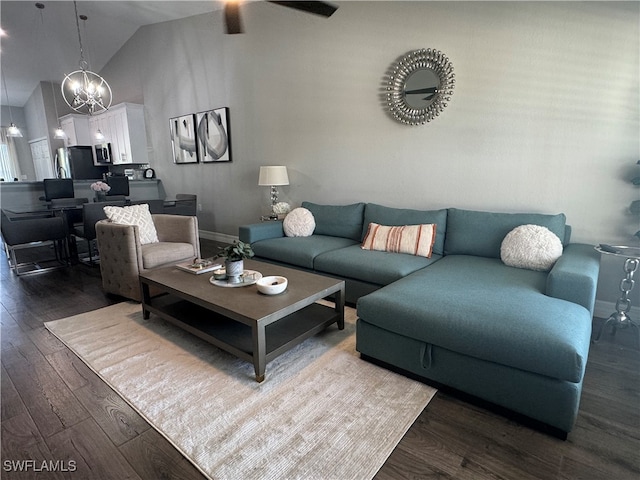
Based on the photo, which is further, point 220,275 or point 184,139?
point 184,139

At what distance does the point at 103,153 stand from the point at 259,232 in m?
5.62

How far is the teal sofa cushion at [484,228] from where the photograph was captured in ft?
8.21

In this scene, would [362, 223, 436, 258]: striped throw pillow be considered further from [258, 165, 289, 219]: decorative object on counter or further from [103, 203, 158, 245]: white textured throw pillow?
[103, 203, 158, 245]: white textured throw pillow

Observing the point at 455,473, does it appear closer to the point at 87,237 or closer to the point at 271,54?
the point at 87,237

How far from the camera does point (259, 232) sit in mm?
3537

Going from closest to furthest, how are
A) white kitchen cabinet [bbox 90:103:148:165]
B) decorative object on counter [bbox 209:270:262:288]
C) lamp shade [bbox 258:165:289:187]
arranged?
decorative object on counter [bbox 209:270:262:288], lamp shade [bbox 258:165:289:187], white kitchen cabinet [bbox 90:103:148:165]

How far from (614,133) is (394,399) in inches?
98.1

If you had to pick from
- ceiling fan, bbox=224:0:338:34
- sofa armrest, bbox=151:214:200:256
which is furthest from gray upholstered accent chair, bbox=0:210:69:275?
ceiling fan, bbox=224:0:338:34

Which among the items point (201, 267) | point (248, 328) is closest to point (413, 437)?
point (248, 328)

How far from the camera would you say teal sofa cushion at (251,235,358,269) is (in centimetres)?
307

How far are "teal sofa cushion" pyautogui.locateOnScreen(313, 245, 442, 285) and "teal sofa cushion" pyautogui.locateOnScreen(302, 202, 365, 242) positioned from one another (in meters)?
0.48

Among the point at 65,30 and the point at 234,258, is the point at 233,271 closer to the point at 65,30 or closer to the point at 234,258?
the point at 234,258

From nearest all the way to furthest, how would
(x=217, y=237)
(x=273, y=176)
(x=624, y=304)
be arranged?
(x=624, y=304), (x=273, y=176), (x=217, y=237)

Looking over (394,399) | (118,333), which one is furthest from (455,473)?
(118,333)
